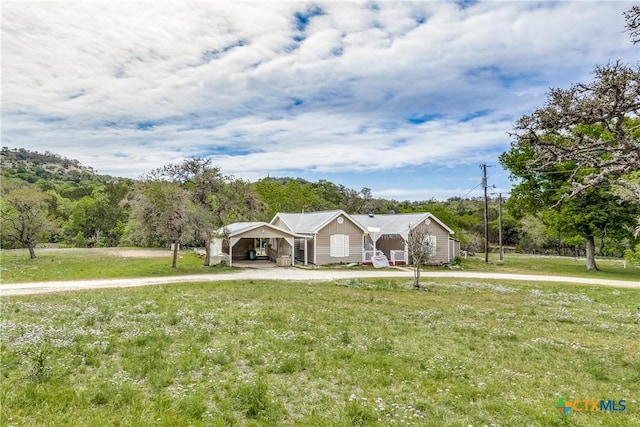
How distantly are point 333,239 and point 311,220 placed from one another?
3.71 m

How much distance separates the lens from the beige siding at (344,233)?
98.0 feet

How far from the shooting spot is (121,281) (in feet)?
59.7

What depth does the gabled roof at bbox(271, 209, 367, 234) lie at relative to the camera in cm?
2988

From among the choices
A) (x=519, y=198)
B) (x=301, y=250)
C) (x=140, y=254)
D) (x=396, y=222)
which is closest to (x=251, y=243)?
(x=301, y=250)

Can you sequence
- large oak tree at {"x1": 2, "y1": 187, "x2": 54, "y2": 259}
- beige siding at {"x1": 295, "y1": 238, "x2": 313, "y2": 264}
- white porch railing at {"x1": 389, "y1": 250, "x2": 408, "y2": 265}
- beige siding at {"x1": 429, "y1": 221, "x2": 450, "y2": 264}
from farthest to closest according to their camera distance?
1. beige siding at {"x1": 429, "y1": 221, "x2": 450, "y2": 264}
2. white porch railing at {"x1": 389, "y1": 250, "x2": 408, "y2": 265}
3. beige siding at {"x1": 295, "y1": 238, "x2": 313, "y2": 264}
4. large oak tree at {"x1": 2, "y1": 187, "x2": 54, "y2": 259}

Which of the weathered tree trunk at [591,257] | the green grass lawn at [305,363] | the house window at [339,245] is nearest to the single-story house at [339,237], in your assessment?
the house window at [339,245]

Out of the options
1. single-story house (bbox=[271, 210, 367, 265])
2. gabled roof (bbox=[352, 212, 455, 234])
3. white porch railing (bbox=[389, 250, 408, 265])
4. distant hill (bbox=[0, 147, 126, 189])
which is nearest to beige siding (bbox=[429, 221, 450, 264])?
gabled roof (bbox=[352, 212, 455, 234])

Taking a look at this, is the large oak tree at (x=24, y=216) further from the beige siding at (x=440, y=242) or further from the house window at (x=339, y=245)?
the beige siding at (x=440, y=242)

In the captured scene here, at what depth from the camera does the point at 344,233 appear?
30547mm

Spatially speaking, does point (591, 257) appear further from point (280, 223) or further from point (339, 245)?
point (280, 223)

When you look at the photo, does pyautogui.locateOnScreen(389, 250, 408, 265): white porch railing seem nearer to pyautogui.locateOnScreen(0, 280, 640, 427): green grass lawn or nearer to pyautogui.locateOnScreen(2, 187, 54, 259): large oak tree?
pyautogui.locateOnScreen(0, 280, 640, 427): green grass lawn

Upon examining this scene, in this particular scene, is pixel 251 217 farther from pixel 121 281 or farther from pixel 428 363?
pixel 428 363

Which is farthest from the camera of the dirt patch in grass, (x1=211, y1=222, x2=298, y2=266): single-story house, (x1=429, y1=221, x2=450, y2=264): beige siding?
the dirt patch in grass

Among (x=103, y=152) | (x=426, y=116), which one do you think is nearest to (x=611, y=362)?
(x=426, y=116)
